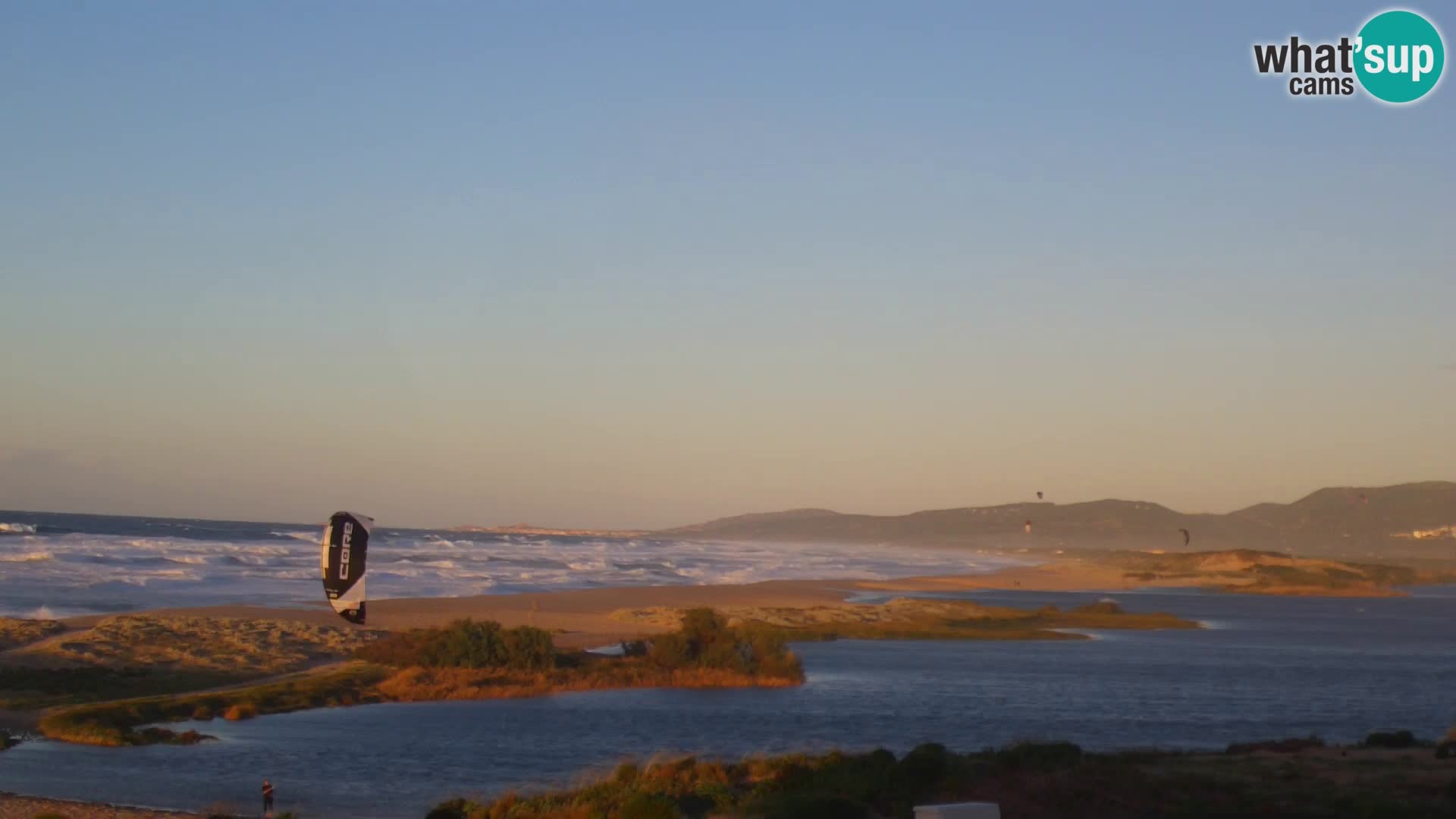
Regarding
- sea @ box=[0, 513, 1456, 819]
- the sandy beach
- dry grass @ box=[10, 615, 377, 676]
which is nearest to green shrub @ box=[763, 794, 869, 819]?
sea @ box=[0, 513, 1456, 819]

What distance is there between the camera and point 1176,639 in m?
60.0

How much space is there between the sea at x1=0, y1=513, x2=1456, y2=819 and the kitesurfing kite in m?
5.13

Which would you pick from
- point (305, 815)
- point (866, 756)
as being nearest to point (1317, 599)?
point (866, 756)

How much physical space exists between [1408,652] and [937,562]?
89.3 meters

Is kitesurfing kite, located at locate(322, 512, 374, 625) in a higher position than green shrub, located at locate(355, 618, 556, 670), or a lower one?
higher

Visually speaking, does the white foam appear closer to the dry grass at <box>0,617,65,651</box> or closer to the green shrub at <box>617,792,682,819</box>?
the dry grass at <box>0,617,65,651</box>

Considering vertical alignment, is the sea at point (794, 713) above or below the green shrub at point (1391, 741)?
below

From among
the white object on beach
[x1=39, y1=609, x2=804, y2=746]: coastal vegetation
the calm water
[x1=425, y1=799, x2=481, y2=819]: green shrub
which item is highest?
the white object on beach

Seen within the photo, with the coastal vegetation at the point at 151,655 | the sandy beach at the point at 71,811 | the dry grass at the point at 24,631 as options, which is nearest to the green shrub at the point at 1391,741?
the sandy beach at the point at 71,811

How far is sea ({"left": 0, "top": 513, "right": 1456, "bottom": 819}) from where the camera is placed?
24359 millimetres

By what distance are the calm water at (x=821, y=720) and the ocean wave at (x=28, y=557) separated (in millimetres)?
50026

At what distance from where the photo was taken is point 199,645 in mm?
40219

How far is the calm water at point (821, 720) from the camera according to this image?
2409cm

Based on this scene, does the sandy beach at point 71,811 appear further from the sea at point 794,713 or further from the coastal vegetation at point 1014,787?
the coastal vegetation at point 1014,787
